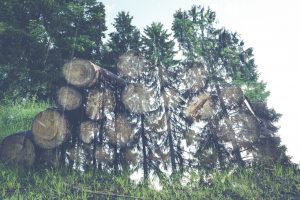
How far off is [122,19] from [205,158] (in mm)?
6861

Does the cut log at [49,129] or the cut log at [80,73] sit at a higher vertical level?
the cut log at [80,73]

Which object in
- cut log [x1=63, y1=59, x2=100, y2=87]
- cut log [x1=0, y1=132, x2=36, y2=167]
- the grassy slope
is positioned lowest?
the grassy slope

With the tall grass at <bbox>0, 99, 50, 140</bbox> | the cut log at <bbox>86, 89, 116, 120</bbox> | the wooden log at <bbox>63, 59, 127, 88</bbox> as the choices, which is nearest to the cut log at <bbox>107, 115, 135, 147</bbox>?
the cut log at <bbox>86, 89, 116, 120</bbox>

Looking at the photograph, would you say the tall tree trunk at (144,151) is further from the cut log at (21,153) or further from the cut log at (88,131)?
the cut log at (21,153)

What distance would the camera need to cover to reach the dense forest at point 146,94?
32.0 ft

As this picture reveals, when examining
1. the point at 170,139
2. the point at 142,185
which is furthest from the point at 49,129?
the point at 170,139

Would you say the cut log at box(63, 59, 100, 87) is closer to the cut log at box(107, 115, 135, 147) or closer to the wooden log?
the wooden log

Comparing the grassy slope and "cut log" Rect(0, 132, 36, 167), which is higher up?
"cut log" Rect(0, 132, 36, 167)

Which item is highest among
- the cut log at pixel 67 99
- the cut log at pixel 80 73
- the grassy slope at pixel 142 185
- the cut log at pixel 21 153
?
the cut log at pixel 80 73

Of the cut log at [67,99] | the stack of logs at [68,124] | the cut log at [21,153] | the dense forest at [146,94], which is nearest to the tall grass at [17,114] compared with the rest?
the dense forest at [146,94]

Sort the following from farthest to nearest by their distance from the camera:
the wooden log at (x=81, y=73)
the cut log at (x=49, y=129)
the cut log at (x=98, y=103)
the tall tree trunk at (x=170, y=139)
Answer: the tall tree trunk at (x=170, y=139) → the cut log at (x=98, y=103) → the wooden log at (x=81, y=73) → the cut log at (x=49, y=129)

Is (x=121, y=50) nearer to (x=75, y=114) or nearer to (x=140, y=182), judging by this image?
(x=75, y=114)

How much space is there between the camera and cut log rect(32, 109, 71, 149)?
8.48 metres

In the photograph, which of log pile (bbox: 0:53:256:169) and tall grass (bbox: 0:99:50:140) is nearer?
log pile (bbox: 0:53:256:169)
